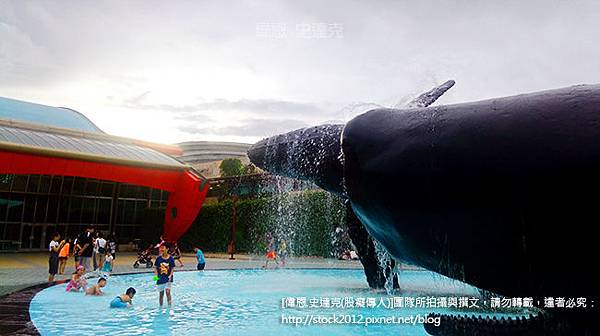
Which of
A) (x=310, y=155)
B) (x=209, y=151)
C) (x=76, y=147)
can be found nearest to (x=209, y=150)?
(x=209, y=151)

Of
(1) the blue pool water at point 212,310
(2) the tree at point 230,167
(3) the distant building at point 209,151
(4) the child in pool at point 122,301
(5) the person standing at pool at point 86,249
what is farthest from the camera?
(3) the distant building at point 209,151

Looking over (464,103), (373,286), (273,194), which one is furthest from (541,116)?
(273,194)

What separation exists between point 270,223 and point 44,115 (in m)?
21.4

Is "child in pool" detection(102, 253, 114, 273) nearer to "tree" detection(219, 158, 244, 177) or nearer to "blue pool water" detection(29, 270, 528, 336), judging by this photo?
"blue pool water" detection(29, 270, 528, 336)

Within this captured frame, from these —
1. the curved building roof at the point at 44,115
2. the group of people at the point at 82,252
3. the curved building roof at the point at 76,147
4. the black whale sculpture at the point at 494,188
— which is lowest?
the group of people at the point at 82,252

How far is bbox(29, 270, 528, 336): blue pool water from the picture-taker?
306 inches

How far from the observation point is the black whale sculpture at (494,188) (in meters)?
2.35

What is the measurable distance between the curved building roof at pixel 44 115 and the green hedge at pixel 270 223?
1008cm

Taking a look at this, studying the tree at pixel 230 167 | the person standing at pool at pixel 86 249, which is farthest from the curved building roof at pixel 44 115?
the person standing at pool at pixel 86 249

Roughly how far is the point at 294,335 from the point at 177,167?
23.6 m

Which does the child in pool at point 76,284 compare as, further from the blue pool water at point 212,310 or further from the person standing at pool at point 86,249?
the person standing at pool at point 86,249

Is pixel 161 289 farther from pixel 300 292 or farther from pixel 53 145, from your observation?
pixel 53 145

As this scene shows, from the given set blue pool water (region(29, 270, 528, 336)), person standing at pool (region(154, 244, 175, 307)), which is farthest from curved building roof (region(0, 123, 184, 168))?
person standing at pool (region(154, 244, 175, 307))

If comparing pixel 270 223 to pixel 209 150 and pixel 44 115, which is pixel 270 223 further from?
pixel 209 150
